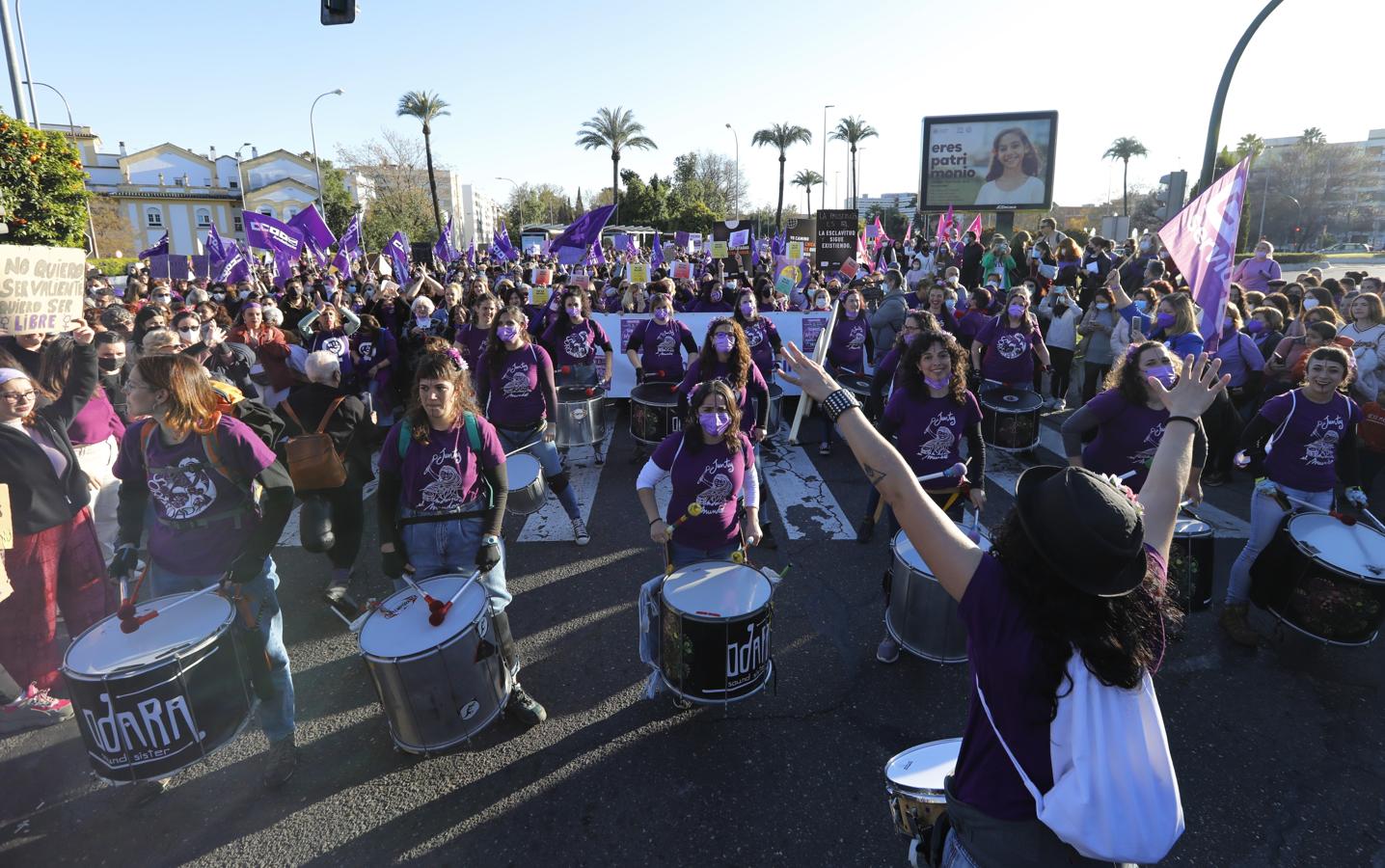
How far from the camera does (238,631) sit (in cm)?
324

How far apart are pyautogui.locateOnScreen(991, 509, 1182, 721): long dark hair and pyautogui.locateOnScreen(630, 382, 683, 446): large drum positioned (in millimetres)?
6013


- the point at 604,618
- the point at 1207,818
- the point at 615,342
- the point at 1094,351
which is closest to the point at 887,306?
the point at 1094,351

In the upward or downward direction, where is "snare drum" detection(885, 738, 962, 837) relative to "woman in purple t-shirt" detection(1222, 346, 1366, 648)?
downward

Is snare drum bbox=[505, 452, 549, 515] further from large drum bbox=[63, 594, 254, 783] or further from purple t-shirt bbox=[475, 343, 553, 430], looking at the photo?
large drum bbox=[63, 594, 254, 783]

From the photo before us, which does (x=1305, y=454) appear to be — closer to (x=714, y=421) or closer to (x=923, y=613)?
(x=923, y=613)

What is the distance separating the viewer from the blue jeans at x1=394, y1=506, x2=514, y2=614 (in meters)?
3.85

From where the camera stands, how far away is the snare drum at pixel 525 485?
18.3ft

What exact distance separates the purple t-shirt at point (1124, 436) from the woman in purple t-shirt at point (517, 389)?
4.00 meters

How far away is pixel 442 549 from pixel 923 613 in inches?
106

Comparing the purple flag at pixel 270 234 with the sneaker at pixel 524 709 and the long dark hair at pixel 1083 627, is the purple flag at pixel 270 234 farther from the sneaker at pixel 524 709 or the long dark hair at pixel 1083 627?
the long dark hair at pixel 1083 627

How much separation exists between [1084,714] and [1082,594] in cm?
25

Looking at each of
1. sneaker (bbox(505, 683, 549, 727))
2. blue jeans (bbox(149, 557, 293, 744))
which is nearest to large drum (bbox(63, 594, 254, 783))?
blue jeans (bbox(149, 557, 293, 744))

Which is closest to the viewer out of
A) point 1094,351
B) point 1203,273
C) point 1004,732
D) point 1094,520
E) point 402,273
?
Answer: point 1094,520

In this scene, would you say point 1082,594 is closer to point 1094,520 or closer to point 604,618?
point 1094,520
